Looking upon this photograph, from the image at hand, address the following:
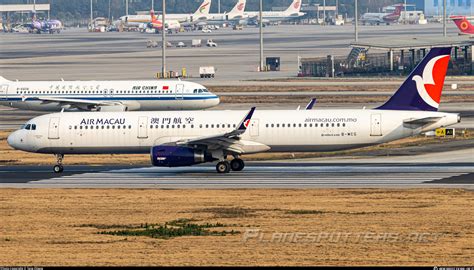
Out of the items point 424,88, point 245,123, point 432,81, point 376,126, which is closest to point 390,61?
point 432,81

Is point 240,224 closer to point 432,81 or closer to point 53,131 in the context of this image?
point 432,81

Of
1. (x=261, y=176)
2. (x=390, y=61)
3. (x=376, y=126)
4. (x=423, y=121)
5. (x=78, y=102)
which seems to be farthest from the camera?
(x=390, y=61)

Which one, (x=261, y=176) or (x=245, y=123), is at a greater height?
(x=245, y=123)

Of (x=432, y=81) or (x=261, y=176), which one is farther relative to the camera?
(x=432, y=81)

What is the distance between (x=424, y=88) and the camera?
196 feet

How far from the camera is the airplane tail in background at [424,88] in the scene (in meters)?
59.4

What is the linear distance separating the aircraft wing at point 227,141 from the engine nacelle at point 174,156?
1.59 feet

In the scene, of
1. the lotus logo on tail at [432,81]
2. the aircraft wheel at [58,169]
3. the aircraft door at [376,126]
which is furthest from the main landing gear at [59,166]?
the lotus logo on tail at [432,81]

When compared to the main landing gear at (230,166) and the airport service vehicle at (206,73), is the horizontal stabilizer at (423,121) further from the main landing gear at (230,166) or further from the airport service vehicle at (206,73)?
the airport service vehicle at (206,73)

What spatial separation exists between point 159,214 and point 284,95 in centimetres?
6414

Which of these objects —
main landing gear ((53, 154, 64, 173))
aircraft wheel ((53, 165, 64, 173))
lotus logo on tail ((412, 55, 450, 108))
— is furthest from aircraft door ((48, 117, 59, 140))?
lotus logo on tail ((412, 55, 450, 108))

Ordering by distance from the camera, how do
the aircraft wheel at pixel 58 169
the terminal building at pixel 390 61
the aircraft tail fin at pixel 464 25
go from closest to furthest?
the aircraft wheel at pixel 58 169 → the terminal building at pixel 390 61 → the aircraft tail fin at pixel 464 25

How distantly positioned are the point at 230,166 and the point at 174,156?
4.05m

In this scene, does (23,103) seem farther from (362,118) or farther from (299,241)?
(299,241)
